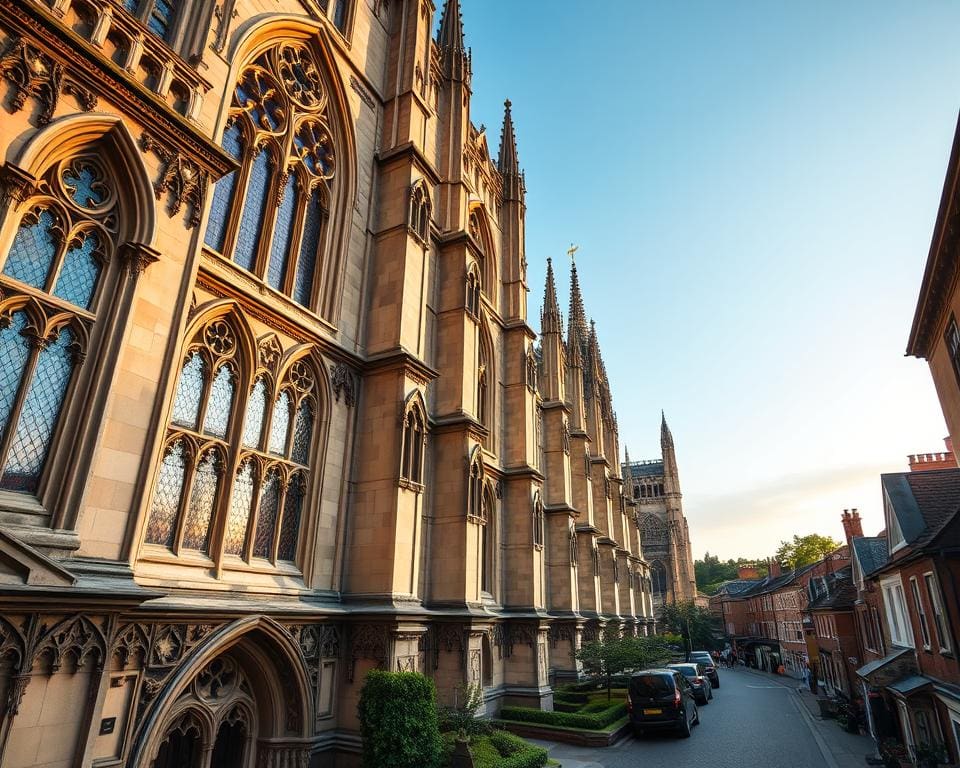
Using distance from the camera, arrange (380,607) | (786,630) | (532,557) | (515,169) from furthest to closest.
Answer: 1. (786,630)
2. (515,169)
3. (532,557)
4. (380,607)

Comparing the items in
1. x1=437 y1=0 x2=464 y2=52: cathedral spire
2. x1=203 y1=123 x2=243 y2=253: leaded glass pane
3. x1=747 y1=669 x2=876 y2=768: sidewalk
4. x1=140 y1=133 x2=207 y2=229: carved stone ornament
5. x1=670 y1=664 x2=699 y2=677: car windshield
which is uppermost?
x1=437 y1=0 x2=464 y2=52: cathedral spire

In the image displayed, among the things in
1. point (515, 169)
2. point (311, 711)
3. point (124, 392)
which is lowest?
point (311, 711)

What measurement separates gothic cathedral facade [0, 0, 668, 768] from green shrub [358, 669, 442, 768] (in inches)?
46.1

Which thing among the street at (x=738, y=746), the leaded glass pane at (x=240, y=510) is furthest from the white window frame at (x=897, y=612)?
the leaded glass pane at (x=240, y=510)

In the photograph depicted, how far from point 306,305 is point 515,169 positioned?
18.2 metres

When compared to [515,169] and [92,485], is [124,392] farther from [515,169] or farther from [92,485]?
[515,169]

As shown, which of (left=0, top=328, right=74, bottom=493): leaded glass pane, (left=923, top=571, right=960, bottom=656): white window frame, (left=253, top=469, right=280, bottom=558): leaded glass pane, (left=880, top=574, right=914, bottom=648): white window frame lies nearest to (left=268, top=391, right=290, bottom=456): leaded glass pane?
(left=253, top=469, right=280, bottom=558): leaded glass pane

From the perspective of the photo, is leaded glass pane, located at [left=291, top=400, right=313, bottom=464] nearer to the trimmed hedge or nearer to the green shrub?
the green shrub

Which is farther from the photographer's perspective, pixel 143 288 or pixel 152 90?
pixel 152 90

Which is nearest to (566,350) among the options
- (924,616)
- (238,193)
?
(924,616)

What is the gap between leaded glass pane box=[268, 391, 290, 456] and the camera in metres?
12.4

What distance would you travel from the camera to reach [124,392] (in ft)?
27.0

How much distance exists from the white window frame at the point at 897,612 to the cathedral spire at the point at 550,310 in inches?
756

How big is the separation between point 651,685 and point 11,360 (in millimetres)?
20472
